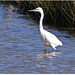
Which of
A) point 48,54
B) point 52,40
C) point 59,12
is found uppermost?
point 59,12

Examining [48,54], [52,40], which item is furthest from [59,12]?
[48,54]

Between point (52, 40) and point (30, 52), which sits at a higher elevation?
point (52, 40)

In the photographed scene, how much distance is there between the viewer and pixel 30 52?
9656mm

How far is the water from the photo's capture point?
796 centimetres

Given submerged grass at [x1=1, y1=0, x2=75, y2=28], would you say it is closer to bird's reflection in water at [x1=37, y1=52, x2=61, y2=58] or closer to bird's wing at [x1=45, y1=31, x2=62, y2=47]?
bird's wing at [x1=45, y1=31, x2=62, y2=47]

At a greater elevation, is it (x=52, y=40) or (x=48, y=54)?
(x=52, y=40)

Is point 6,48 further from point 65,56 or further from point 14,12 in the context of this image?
point 14,12

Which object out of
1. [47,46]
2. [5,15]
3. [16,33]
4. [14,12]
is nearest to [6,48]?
[47,46]

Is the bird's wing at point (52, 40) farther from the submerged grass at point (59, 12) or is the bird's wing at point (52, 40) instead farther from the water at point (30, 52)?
the submerged grass at point (59, 12)

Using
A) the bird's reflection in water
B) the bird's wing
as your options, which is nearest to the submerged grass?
the bird's wing

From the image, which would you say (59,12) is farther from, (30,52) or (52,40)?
(30,52)

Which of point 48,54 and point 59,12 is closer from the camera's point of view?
point 48,54

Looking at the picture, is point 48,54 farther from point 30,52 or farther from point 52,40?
point 30,52

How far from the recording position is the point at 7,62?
27.7 ft
